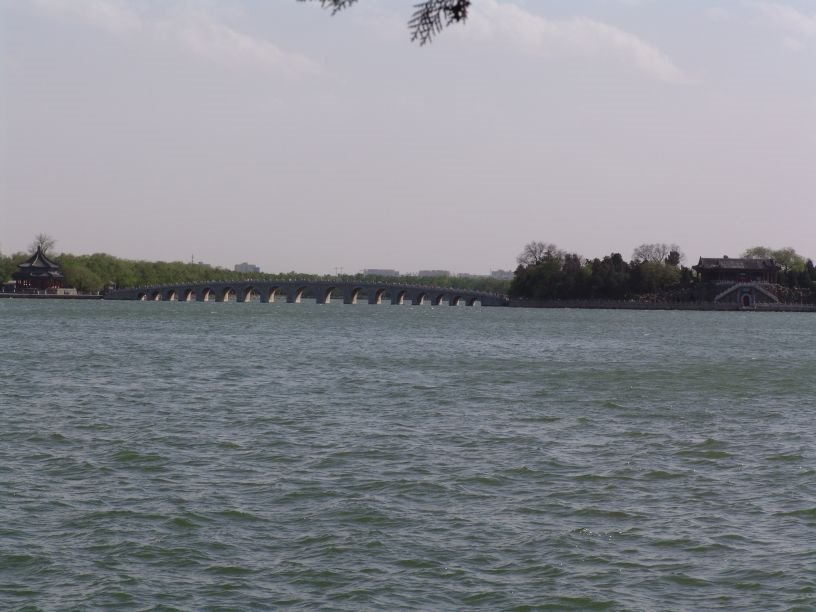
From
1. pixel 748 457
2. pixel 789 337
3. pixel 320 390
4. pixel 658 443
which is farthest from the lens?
pixel 789 337

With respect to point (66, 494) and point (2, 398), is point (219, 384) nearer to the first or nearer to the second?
point (2, 398)

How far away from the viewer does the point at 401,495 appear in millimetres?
23078

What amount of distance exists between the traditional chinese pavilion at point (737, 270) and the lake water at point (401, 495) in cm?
15076

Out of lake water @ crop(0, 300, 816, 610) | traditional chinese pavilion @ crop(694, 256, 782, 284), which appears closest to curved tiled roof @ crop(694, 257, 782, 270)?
traditional chinese pavilion @ crop(694, 256, 782, 284)

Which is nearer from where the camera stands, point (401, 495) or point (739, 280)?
point (401, 495)

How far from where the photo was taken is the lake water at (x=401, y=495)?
57.3 ft

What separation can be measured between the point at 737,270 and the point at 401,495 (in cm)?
18246

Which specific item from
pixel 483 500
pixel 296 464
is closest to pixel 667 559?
pixel 483 500

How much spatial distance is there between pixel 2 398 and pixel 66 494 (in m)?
18.6

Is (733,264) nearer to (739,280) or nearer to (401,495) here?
(739,280)

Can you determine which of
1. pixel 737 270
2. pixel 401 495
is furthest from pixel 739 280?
pixel 401 495

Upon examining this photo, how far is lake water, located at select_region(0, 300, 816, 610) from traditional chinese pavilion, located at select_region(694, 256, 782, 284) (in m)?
151

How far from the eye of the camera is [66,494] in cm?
2294

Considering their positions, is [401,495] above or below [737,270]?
Result: below
